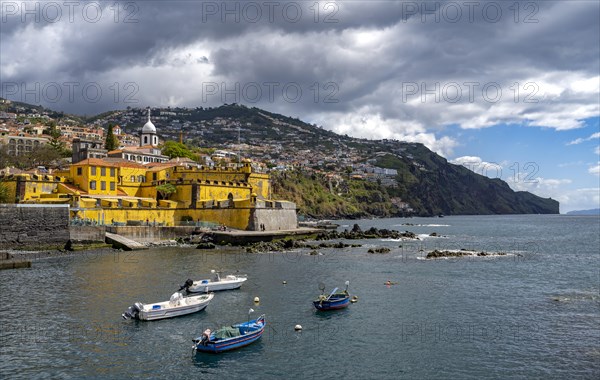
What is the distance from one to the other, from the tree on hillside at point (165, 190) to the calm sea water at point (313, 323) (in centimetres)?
2178

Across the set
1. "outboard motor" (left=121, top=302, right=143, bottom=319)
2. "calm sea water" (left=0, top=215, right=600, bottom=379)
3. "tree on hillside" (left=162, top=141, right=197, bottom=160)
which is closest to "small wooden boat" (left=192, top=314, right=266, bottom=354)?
"calm sea water" (left=0, top=215, right=600, bottom=379)

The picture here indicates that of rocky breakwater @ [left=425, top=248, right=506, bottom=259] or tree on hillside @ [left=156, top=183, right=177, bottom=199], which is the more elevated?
tree on hillside @ [left=156, top=183, right=177, bottom=199]

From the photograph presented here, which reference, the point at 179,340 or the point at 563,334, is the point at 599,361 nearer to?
the point at 563,334

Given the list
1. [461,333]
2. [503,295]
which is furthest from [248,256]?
[461,333]

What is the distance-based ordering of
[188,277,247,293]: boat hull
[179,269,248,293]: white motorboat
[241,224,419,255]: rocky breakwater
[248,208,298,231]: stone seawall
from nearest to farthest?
1. [179,269,248,293]: white motorboat
2. [188,277,247,293]: boat hull
3. [241,224,419,255]: rocky breakwater
4. [248,208,298,231]: stone seawall

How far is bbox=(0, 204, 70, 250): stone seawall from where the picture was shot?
143 ft

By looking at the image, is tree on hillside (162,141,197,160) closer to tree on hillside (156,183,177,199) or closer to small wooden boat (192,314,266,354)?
tree on hillside (156,183,177,199)

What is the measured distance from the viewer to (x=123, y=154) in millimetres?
74625

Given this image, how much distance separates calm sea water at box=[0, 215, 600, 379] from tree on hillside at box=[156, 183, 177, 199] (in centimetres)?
2178

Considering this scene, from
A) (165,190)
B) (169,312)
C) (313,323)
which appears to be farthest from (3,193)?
(313,323)

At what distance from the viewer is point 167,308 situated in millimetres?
23547

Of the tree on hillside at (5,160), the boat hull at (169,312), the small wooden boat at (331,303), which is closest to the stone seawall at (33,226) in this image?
the boat hull at (169,312)

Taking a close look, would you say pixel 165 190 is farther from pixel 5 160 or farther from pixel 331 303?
pixel 331 303

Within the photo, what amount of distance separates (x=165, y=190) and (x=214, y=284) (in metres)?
34.2
